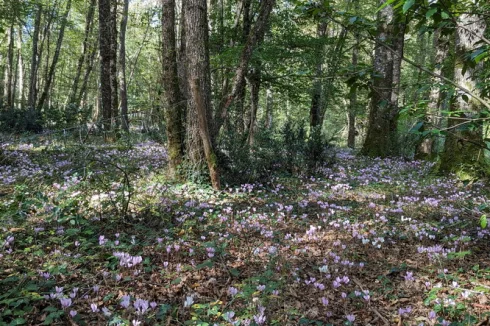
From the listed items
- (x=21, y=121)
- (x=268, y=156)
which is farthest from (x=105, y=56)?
(x=268, y=156)

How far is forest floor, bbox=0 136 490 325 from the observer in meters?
3.05

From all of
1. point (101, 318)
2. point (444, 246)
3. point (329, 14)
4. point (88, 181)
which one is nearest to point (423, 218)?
point (444, 246)

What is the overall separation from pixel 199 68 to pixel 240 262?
4625 mm

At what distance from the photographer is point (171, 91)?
320 inches

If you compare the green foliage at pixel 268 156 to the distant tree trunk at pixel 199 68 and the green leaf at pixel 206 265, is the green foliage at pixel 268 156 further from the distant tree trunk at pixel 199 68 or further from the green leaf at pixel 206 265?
the green leaf at pixel 206 265

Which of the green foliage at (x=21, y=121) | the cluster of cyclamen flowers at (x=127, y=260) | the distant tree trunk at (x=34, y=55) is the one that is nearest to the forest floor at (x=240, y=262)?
the cluster of cyclamen flowers at (x=127, y=260)

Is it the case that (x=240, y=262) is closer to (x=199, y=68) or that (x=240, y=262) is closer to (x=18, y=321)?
(x=18, y=321)

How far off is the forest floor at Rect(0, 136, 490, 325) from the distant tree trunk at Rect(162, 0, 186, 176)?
4.62 ft

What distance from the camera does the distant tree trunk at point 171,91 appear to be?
26.0ft

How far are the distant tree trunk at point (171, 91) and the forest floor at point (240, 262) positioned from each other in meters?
1.41

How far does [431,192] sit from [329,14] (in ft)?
18.5

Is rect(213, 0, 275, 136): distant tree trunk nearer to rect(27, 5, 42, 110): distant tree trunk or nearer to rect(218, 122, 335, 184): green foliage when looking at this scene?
rect(218, 122, 335, 184): green foliage

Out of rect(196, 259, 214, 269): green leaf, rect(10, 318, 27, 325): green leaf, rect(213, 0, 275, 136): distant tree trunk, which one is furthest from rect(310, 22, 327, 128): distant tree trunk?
rect(10, 318, 27, 325): green leaf

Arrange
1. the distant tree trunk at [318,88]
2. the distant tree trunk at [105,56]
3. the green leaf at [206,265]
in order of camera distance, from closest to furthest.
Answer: the green leaf at [206,265], the distant tree trunk at [318,88], the distant tree trunk at [105,56]
